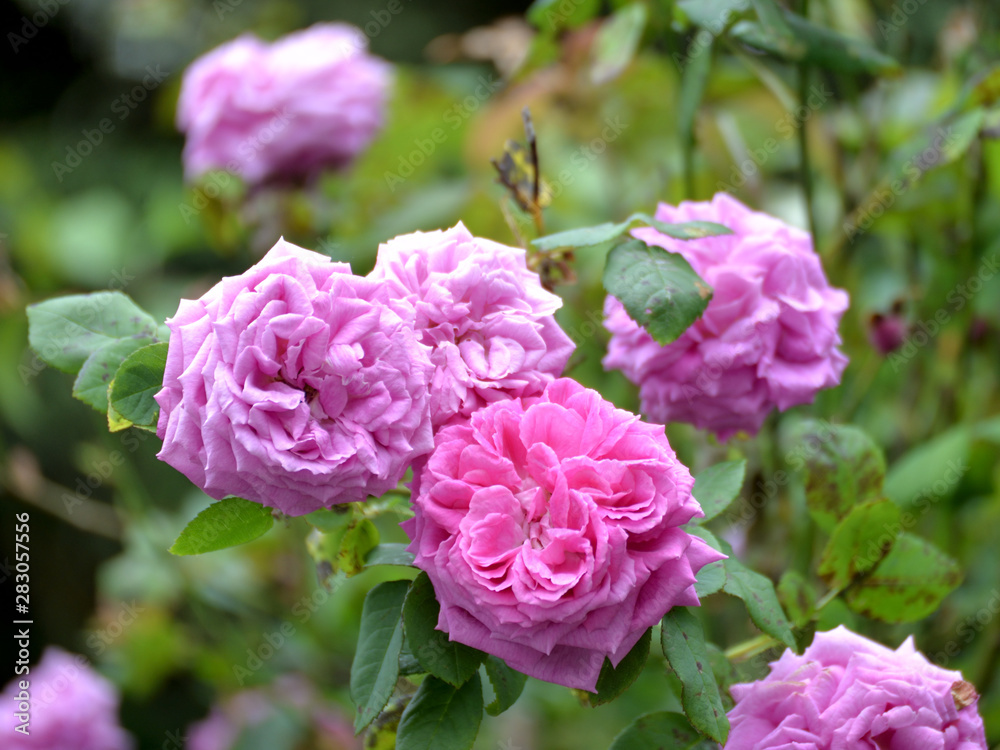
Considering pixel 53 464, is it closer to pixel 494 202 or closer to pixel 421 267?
pixel 494 202

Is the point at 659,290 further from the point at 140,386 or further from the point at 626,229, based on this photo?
the point at 140,386

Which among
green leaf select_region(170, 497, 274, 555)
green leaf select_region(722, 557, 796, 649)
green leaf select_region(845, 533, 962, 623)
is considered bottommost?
green leaf select_region(845, 533, 962, 623)

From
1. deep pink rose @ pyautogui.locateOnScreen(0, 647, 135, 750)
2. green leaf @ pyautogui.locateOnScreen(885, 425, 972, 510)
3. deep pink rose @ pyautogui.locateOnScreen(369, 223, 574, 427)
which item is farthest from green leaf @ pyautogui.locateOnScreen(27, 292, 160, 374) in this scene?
deep pink rose @ pyautogui.locateOnScreen(0, 647, 135, 750)

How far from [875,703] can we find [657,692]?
432 mm

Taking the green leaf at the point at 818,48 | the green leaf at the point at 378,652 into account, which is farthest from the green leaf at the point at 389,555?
the green leaf at the point at 818,48

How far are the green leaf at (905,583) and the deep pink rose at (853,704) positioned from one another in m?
0.07

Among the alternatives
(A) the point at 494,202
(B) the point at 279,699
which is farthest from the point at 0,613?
(A) the point at 494,202

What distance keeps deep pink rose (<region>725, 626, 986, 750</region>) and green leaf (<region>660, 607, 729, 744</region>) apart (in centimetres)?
3

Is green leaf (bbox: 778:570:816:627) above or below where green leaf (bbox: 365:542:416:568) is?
below

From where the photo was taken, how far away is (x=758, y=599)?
360 millimetres

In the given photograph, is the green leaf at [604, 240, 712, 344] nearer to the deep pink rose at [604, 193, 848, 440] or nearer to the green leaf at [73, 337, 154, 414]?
the deep pink rose at [604, 193, 848, 440]

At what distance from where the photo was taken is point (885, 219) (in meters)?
0.68

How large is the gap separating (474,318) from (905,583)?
261 millimetres

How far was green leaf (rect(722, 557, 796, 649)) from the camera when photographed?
0.35 metres
